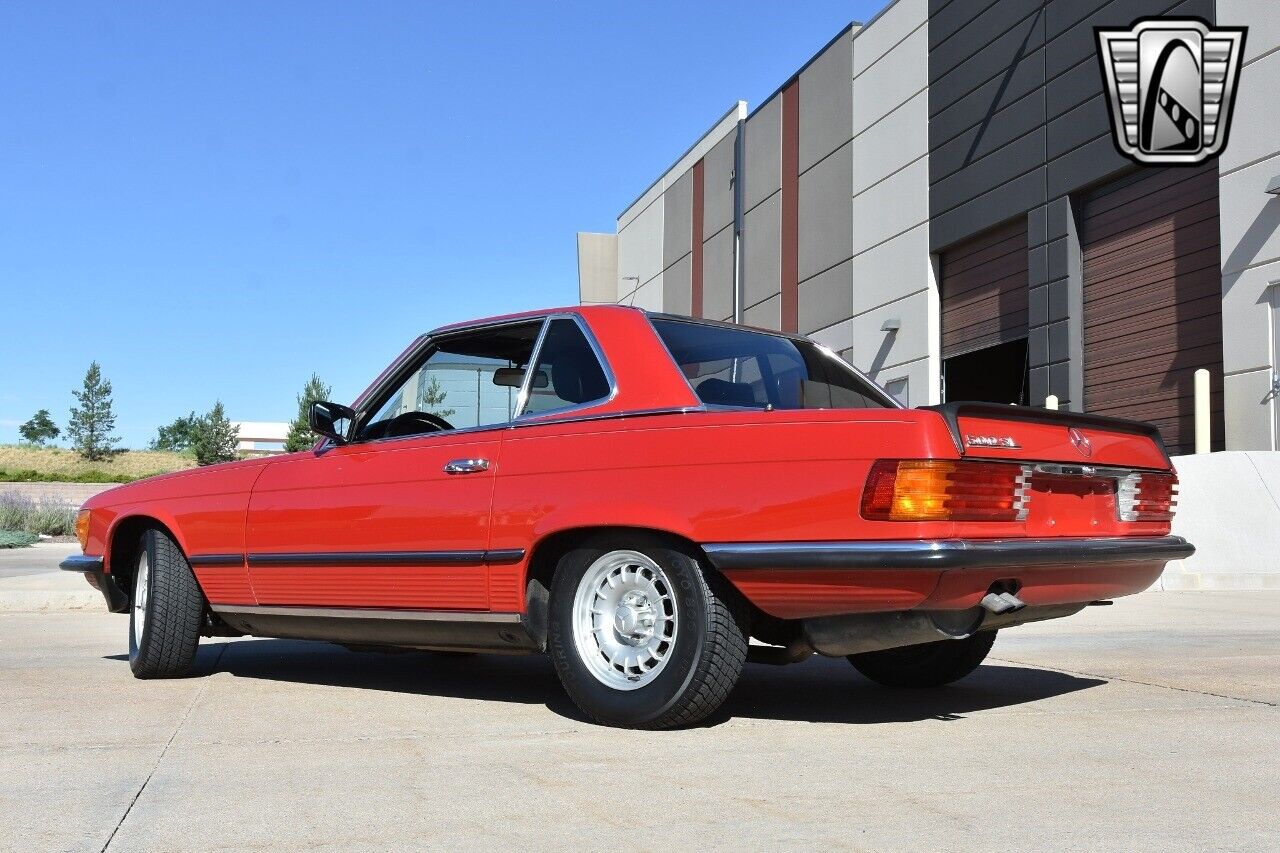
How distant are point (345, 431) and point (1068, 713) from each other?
3.10 m

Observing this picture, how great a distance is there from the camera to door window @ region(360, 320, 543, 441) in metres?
5.00

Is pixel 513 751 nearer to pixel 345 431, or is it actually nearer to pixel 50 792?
pixel 50 792

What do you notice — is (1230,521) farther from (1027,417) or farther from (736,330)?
(1027,417)

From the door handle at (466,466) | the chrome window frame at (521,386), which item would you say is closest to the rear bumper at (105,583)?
the chrome window frame at (521,386)

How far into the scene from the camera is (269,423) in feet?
490

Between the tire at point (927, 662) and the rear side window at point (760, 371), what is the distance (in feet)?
3.35

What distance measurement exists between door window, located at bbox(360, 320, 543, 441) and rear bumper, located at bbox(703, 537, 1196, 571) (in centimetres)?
127

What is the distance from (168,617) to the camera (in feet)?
19.2

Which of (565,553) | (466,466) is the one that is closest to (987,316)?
(466,466)

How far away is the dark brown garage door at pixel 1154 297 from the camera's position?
17.2 m

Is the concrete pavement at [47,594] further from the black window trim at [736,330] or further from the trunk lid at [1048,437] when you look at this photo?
the trunk lid at [1048,437]

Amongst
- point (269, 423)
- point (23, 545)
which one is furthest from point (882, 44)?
point (269, 423)

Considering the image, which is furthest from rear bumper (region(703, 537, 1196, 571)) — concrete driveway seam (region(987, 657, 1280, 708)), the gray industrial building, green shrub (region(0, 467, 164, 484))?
green shrub (region(0, 467, 164, 484))

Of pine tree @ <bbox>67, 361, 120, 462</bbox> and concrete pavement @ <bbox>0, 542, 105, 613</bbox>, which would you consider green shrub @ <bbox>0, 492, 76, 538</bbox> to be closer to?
concrete pavement @ <bbox>0, 542, 105, 613</bbox>
